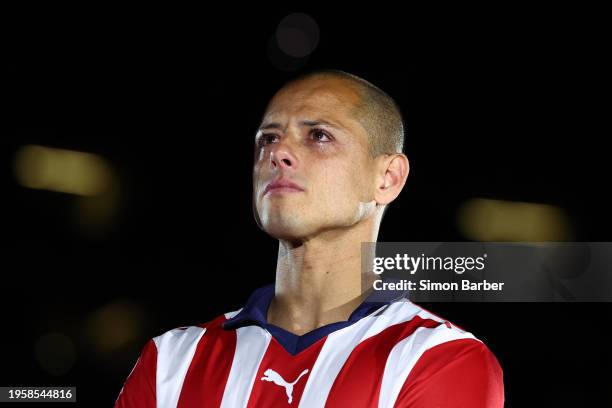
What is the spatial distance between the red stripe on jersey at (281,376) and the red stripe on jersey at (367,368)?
63 millimetres

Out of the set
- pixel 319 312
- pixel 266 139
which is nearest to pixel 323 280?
pixel 319 312

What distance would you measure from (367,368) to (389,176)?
15.3 inches

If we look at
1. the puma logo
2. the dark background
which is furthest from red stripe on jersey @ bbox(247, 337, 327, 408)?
the dark background

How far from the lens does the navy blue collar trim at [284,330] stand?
4.70 ft

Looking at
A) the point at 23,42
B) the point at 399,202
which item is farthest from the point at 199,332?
the point at 23,42

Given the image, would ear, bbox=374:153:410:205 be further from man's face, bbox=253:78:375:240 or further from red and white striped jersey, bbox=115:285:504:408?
red and white striped jersey, bbox=115:285:504:408

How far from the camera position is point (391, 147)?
5.23 feet

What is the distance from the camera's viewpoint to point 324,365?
138cm

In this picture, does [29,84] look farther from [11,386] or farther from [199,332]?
[199,332]

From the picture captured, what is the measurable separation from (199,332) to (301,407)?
31 cm

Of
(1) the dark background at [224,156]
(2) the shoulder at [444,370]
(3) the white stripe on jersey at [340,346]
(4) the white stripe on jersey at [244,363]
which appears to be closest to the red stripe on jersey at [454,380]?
(2) the shoulder at [444,370]

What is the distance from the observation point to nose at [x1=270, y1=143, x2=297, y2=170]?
4.76 ft

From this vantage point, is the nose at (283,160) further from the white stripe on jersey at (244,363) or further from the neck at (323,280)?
the white stripe on jersey at (244,363)

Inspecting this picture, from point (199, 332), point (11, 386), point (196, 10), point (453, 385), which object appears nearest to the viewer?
point (453, 385)
